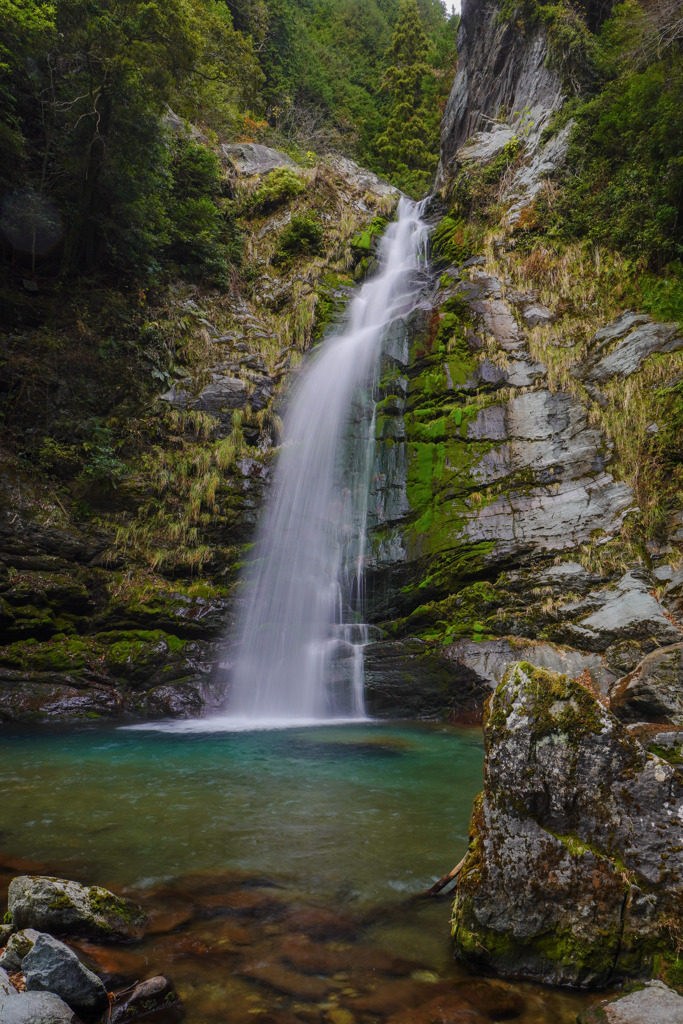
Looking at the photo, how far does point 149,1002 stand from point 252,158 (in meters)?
25.6

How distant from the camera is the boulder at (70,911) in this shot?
287 cm

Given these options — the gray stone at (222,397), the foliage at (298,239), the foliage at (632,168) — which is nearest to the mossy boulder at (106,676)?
the gray stone at (222,397)

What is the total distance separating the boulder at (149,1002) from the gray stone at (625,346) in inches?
453

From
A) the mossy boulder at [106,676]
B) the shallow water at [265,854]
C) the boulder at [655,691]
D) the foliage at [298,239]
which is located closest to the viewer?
the shallow water at [265,854]

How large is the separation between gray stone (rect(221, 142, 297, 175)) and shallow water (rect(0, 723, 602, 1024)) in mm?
21092

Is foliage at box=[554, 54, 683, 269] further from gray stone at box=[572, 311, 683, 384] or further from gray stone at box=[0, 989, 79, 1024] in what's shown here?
gray stone at box=[0, 989, 79, 1024]

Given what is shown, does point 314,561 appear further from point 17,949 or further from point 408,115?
point 408,115

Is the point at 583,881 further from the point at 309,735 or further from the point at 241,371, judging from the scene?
the point at 241,371

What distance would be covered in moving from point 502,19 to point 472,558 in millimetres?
20032

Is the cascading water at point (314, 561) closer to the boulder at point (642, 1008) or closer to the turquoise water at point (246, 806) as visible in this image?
the turquoise water at point (246, 806)

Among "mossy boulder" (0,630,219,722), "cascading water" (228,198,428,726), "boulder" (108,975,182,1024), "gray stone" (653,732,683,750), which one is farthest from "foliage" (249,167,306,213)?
"boulder" (108,975,182,1024)

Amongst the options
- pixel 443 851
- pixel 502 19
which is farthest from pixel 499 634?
pixel 502 19

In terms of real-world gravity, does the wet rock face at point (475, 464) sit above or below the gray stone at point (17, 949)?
above

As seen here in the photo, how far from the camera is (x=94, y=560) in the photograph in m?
11.2
